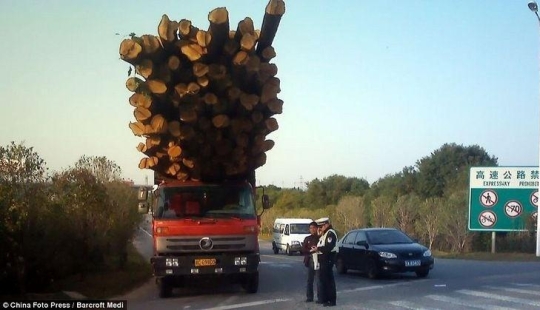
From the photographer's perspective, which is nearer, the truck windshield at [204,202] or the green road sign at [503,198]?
the truck windshield at [204,202]

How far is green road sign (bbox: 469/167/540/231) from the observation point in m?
33.2

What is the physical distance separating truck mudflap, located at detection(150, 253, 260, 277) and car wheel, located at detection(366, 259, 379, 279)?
5666 millimetres

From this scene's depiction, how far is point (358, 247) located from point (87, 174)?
334 inches

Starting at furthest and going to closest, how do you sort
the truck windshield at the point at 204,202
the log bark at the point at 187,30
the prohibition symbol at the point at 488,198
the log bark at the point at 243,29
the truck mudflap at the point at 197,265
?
the prohibition symbol at the point at 488,198 → the truck windshield at the point at 204,202 → the truck mudflap at the point at 197,265 → the log bark at the point at 243,29 → the log bark at the point at 187,30

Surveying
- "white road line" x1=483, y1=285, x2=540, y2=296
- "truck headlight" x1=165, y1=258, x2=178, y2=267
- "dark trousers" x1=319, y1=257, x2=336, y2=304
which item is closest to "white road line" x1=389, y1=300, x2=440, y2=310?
"dark trousers" x1=319, y1=257, x2=336, y2=304

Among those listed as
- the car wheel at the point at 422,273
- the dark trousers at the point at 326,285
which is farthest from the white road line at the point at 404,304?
the car wheel at the point at 422,273

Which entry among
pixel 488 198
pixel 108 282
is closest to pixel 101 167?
pixel 108 282

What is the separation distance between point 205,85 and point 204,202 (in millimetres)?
3000

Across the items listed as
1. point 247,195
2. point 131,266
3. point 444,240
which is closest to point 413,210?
point 444,240

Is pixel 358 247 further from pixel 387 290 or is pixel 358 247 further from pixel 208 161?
pixel 208 161

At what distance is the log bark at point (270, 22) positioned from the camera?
13.9 m

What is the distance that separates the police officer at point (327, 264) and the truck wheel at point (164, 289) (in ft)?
A: 13.2

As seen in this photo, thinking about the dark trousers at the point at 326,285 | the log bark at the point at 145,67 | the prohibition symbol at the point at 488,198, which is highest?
the log bark at the point at 145,67

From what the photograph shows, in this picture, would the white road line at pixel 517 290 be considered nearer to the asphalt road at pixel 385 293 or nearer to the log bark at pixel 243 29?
the asphalt road at pixel 385 293
